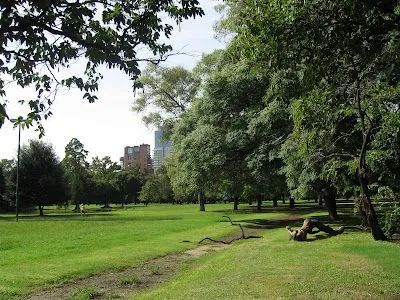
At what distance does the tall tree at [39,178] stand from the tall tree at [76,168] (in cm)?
1860

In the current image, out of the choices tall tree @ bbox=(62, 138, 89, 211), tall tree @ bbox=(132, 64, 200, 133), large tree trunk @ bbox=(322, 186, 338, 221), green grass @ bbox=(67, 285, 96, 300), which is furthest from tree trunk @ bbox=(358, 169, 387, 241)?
tall tree @ bbox=(62, 138, 89, 211)

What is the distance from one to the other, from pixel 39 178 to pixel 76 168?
27111 millimetres

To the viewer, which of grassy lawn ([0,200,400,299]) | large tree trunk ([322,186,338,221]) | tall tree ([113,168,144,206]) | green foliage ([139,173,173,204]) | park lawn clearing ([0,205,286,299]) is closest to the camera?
grassy lawn ([0,200,400,299])

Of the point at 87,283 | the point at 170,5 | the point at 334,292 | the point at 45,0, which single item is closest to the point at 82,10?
the point at 45,0

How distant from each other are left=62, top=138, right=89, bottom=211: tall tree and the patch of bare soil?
238 ft

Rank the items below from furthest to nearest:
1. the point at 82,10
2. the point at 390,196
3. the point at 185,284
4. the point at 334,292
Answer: the point at 390,196 < the point at 185,284 < the point at 334,292 < the point at 82,10

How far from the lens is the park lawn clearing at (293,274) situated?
9477mm

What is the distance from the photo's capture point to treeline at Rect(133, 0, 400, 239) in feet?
27.1

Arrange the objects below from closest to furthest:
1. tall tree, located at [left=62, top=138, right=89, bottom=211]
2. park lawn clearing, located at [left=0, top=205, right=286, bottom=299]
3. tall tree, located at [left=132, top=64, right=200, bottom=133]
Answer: park lawn clearing, located at [left=0, top=205, right=286, bottom=299], tall tree, located at [left=132, top=64, right=200, bottom=133], tall tree, located at [left=62, top=138, right=89, bottom=211]

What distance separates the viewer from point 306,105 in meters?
10.9

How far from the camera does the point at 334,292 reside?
9.39 m

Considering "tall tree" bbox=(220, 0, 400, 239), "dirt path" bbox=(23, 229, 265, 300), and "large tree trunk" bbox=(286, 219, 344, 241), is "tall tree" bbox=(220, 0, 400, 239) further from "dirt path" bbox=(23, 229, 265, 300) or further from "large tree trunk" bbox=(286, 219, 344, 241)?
"large tree trunk" bbox=(286, 219, 344, 241)

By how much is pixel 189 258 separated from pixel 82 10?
12.5m

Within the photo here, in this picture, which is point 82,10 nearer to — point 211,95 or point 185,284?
point 185,284
